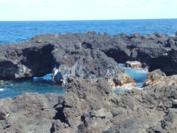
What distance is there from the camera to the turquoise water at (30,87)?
4536 centimetres

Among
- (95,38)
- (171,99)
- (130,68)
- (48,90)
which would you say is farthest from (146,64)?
(171,99)

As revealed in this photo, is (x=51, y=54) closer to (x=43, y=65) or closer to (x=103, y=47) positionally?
(x=43, y=65)

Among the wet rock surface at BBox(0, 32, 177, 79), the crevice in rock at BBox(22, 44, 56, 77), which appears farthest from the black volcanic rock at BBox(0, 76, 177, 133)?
the crevice in rock at BBox(22, 44, 56, 77)

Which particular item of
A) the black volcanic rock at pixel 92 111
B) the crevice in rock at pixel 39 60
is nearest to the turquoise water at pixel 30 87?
the crevice in rock at pixel 39 60

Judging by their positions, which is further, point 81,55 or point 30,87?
point 81,55

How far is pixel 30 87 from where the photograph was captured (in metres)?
49.0

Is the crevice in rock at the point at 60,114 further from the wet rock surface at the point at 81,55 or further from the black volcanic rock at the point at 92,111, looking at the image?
the wet rock surface at the point at 81,55

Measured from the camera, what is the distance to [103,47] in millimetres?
59094

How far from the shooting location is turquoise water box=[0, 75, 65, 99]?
45.4 meters

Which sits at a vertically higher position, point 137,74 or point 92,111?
point 92,111

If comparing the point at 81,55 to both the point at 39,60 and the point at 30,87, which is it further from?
the point at 39,60

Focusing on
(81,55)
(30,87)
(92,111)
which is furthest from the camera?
(81,55)

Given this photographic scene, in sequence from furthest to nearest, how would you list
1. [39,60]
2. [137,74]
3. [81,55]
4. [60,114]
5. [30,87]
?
[39,60] < [137,74] < [81,55] < [30,87] < [60,114]

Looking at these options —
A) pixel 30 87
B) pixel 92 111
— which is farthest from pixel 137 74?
pixel 92 111
